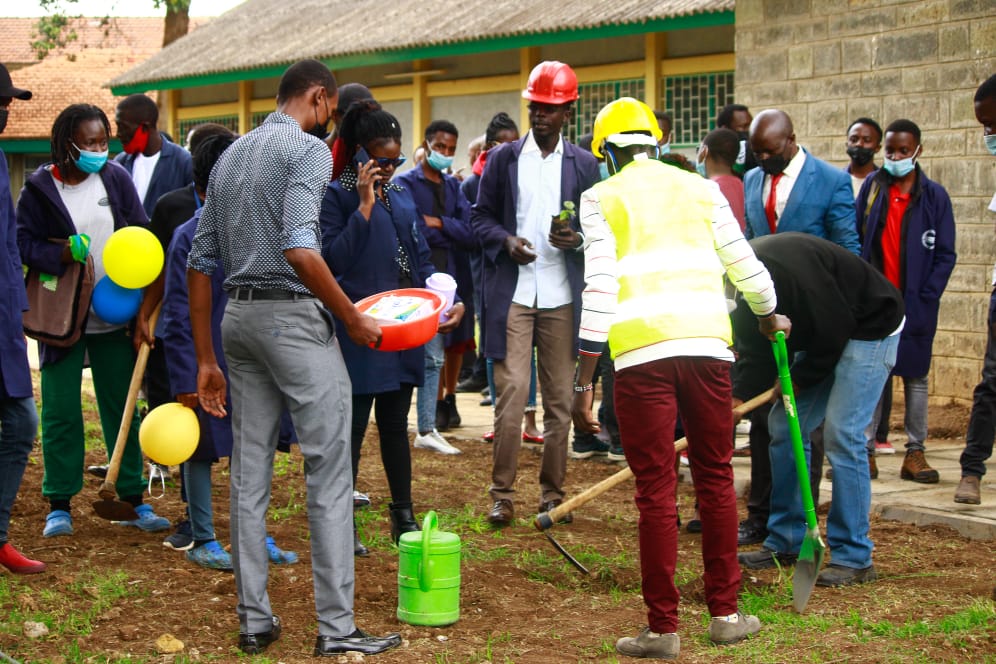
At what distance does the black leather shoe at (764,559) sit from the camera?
6.11 meters

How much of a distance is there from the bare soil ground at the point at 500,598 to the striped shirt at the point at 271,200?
4.69ft

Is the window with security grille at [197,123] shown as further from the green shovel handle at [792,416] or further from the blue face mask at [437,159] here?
the green shovel handle at [792,416]

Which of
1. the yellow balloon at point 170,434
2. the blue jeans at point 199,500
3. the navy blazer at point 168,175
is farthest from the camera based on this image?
the navy blazer at point 168,175

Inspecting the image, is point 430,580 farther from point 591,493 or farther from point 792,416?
point 792,416

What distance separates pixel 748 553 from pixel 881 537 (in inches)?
37.0

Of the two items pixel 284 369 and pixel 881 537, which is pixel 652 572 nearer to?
pixel 284 369

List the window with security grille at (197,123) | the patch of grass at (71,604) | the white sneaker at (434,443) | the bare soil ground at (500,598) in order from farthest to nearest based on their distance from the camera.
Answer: the window with security grille at (197,123), the white sneaker at (434,443), the patch of grass at (71,604), the bare soil ground at (500,598)

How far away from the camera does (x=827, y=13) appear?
11.3 meters

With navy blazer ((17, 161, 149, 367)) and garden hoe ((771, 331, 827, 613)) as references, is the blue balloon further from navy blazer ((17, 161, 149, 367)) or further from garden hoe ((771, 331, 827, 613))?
garden hoe ((771, 331, 827, 613))

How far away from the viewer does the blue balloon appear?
642 cm

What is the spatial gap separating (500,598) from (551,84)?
2.77m

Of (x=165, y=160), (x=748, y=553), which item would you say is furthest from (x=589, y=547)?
(x=165, y=160)

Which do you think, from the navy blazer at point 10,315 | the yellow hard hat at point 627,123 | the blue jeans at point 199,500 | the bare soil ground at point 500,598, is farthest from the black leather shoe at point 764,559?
the navy blazer at point 10,315

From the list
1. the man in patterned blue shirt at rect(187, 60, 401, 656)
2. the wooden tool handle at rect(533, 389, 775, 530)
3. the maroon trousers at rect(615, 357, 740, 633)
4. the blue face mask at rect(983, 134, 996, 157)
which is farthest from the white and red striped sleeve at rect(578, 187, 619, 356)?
the blue face mask at rect(983, 134, 996, 157)
